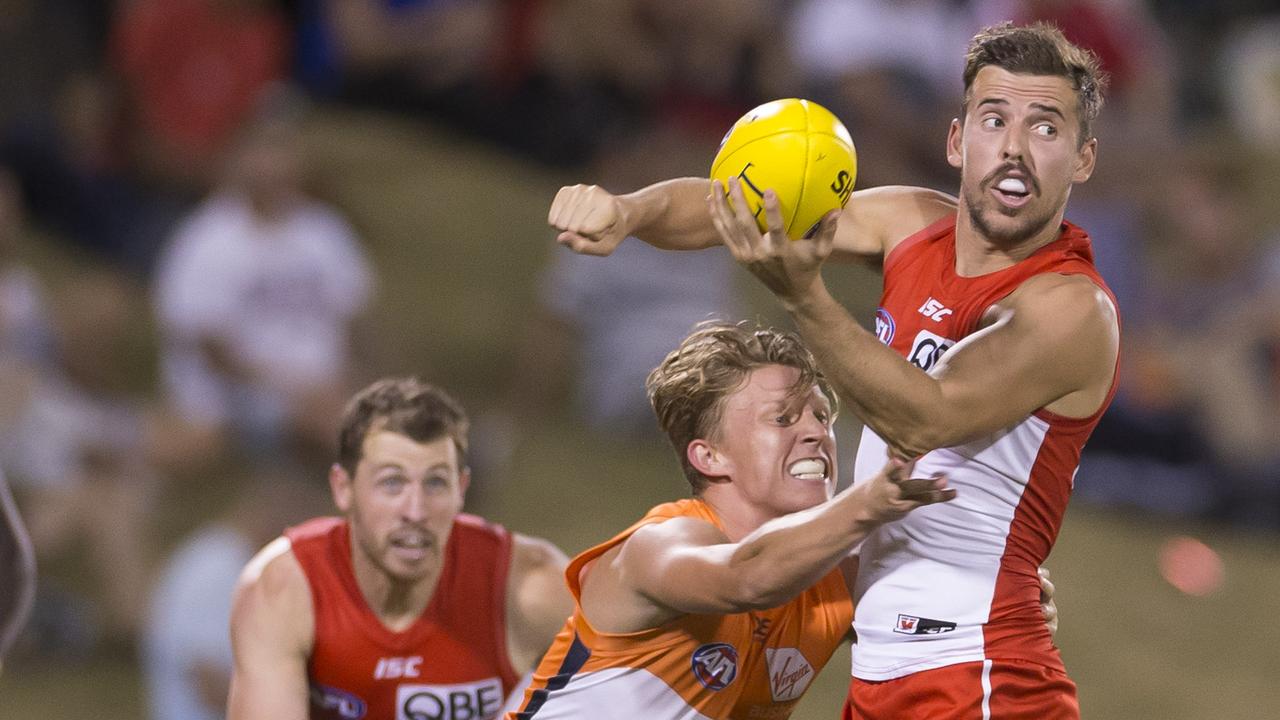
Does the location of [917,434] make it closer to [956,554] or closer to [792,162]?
[956,554]

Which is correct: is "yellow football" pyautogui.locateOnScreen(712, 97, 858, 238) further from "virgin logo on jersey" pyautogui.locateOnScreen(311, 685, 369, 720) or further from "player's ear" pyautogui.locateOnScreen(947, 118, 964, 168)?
"virgin logo on jersey" pyautogui.locateOnScreen(311, 685, 369, 720)

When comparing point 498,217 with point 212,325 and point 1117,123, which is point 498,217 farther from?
point 1117,123

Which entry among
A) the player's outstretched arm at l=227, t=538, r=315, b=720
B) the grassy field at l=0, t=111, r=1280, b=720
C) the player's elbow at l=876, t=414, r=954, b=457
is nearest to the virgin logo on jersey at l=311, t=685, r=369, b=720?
the player's outstretched arm at l=227, t=538, r=315, b=720

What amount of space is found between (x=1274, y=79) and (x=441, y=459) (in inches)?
368

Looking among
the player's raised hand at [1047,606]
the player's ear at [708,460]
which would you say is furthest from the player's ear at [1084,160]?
the player's ear at [708,460]

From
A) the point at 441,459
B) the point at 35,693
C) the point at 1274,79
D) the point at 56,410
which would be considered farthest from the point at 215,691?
the point at 1274,79

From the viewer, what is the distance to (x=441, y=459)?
4.52 meters

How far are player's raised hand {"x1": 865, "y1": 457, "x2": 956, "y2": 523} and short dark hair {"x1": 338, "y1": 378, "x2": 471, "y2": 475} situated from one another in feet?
5.86

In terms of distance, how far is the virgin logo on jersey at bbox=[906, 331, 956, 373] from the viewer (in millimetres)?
3496

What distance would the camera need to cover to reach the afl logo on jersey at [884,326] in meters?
3.67

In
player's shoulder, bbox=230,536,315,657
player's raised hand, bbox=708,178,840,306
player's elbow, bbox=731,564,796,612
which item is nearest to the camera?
player's raised hand, bbox=708,178,840,306

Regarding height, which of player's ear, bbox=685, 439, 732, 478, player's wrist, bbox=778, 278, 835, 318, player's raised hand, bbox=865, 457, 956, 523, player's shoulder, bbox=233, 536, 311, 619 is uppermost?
→ player's wrist, bbox=778, 278, 835, 318

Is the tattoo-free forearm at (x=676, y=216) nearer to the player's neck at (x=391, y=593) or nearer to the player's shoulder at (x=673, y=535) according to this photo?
the player's shoulder at (x=673, y=535)

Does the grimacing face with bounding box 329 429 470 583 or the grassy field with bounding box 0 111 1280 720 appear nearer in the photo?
the grimacing face with bounding box 329 429 470 583
